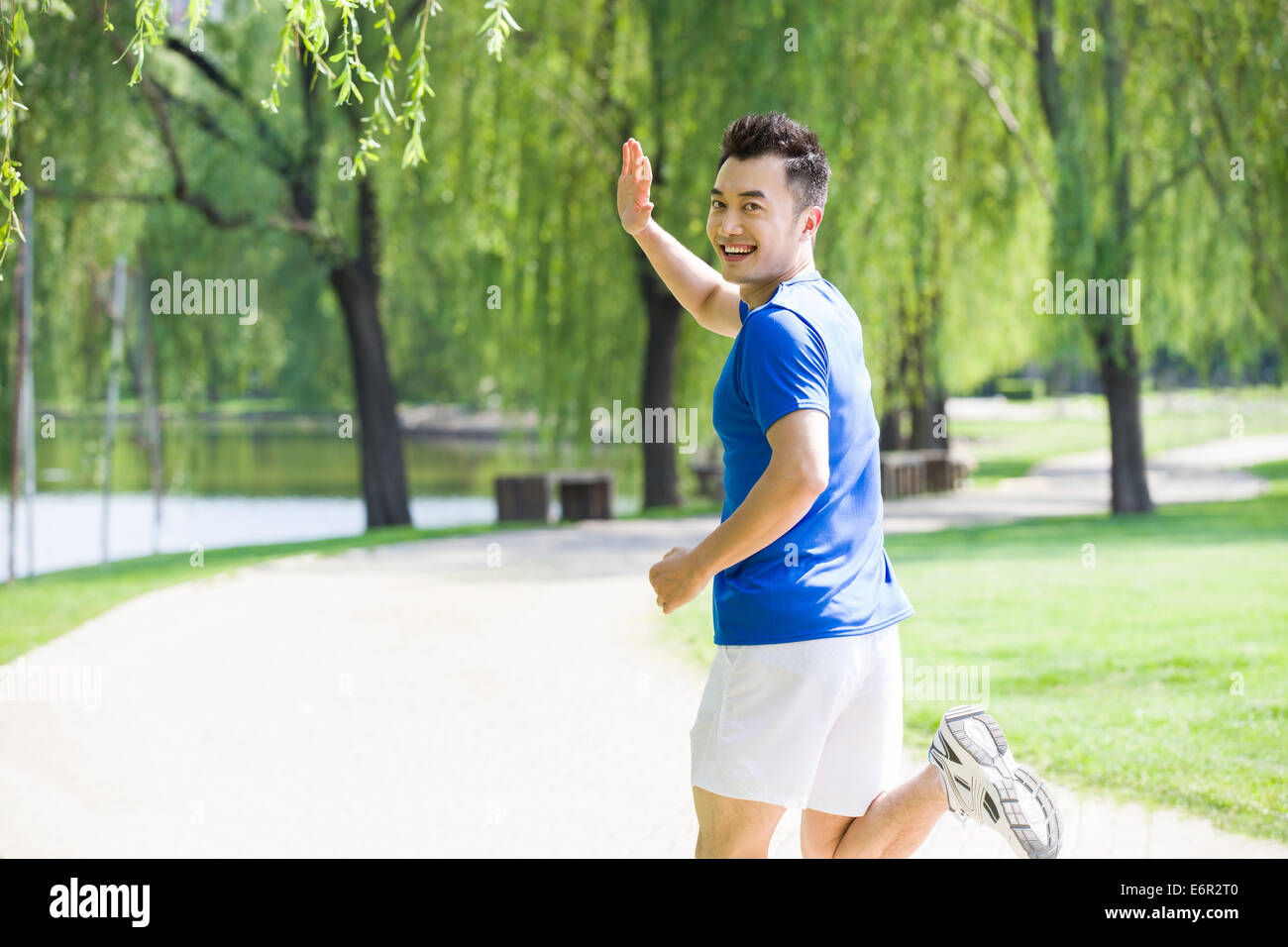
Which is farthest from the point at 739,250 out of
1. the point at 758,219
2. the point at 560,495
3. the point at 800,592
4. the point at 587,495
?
the point at 560,495

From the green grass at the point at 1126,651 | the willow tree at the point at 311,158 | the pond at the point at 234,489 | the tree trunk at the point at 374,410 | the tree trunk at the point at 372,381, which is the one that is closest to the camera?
the green grass at the point at 1126,651

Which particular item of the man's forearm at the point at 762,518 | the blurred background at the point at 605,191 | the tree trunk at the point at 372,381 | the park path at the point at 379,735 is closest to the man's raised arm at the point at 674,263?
the man's forearm at the point at 762,518

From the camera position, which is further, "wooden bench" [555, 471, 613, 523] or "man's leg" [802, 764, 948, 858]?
"wooden bench" [555, 471, 613, 523]

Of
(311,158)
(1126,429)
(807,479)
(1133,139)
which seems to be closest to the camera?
(807,479)

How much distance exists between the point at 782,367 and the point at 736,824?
1.05m

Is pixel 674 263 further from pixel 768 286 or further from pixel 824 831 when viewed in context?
pixel 824 831

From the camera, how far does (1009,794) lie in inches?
125

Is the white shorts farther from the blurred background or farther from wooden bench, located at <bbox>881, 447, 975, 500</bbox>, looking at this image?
wooden bench, located at <bbox>881, 447, 975, 500</bbox>

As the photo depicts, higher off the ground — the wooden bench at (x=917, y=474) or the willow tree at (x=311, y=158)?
the willow tree at (x=311, y=158)

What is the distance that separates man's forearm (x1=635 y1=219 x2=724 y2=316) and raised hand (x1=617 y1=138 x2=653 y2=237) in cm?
4

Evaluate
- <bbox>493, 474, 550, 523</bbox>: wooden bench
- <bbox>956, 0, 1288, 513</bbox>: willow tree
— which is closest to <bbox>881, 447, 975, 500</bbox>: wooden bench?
<bbox>956, 0, 1288, 513</bbox>: willow tree

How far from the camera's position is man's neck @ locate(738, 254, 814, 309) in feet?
10.6

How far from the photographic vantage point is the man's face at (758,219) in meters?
3.19

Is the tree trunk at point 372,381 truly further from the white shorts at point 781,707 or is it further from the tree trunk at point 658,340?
the white shorts at point 781,707
